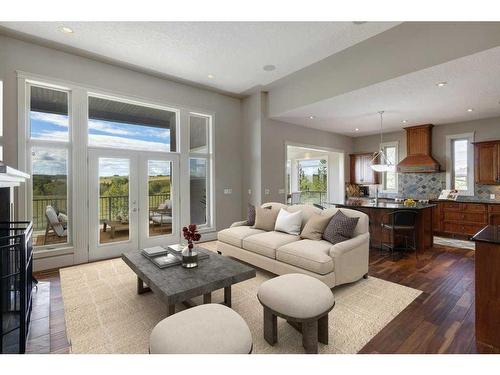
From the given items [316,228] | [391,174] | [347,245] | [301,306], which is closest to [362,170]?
[391,174]

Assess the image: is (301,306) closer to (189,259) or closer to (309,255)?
(309,255)

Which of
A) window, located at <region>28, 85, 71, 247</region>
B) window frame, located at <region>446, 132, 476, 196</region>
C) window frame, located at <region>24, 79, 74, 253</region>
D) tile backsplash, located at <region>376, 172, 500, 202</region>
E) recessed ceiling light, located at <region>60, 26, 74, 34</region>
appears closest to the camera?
recessed ceiling light, located at <region>60, 26, 74, 34</region>

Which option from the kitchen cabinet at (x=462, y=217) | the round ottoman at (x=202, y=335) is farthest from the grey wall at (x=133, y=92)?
the kitchen cabinet at (x=462, y=217)

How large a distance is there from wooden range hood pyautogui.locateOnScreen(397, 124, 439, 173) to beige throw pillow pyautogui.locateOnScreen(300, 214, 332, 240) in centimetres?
446

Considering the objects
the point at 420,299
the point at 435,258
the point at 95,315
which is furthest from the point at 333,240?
the point at 95,315

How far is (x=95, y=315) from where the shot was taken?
254 centimetres

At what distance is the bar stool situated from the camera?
4.51 meters

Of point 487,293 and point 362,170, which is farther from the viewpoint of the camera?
point 362,170

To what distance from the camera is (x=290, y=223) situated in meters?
3.86

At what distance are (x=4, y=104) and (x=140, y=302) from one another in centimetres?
352

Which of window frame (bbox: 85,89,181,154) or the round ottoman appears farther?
window frame (bbox: 85,89,181,154)

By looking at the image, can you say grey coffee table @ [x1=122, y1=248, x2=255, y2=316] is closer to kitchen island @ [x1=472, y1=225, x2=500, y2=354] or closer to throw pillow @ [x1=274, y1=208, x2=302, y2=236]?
throw pillow @ [x1=274, y1=208, x2=302, y2=236]

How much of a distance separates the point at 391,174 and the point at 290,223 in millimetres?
5365

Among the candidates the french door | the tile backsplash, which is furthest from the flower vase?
the tile backsplash
